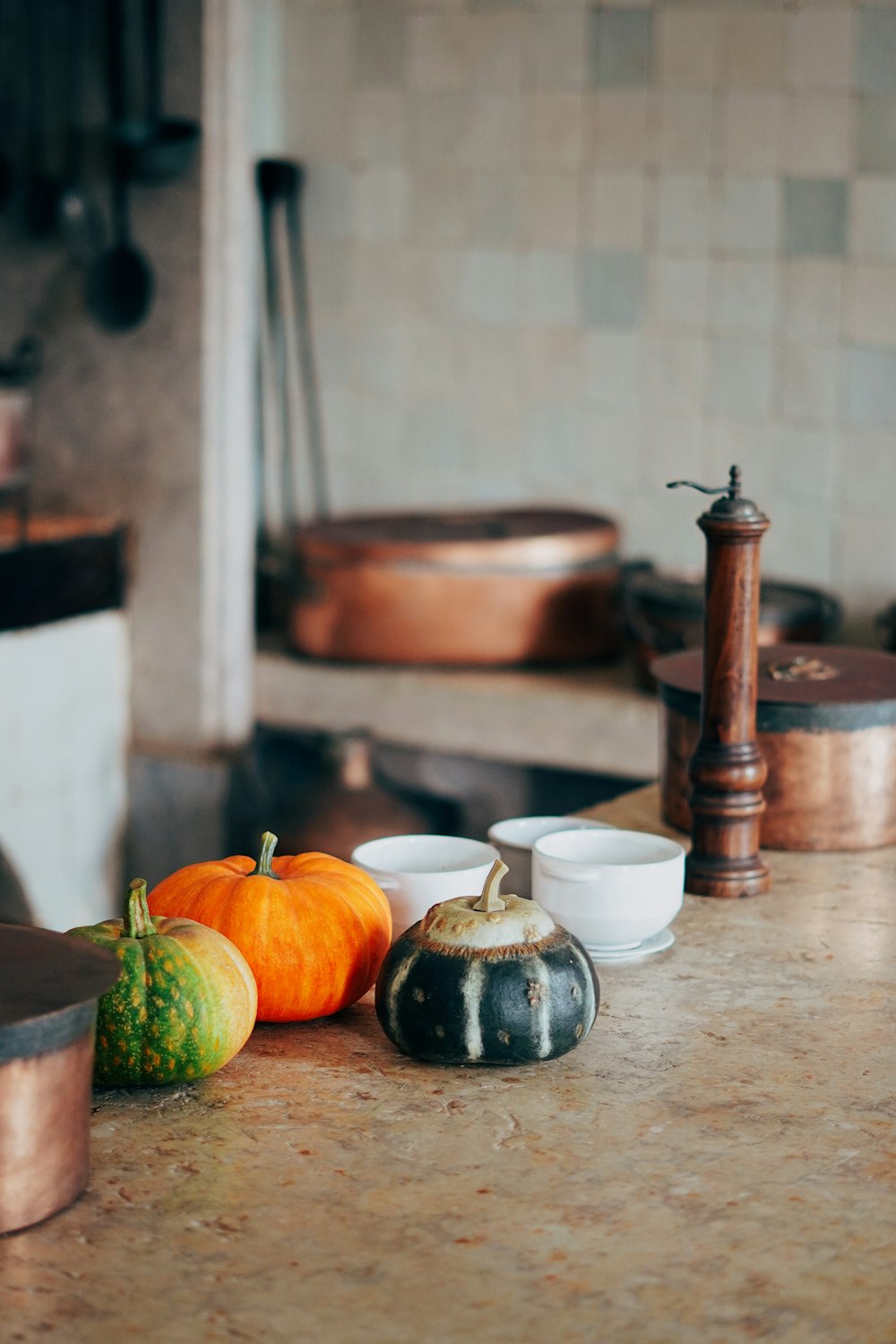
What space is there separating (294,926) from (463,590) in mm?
2323

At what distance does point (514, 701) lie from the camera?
3.59m

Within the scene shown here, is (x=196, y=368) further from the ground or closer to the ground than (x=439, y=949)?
further from the ground

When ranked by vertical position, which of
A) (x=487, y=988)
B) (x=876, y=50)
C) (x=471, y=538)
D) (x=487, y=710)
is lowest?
(x=487, y=710)

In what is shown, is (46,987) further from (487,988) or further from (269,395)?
(269,395)

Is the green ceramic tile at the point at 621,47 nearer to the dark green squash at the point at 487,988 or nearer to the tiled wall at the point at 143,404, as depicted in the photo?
the tiled wall at the point at 143,404

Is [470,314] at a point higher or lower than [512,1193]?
higher

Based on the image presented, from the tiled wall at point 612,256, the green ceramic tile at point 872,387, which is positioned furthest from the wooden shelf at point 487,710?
the green ceramic tile at point 872,387

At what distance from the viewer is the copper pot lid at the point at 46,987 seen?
1035 mm

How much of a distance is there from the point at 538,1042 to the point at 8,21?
131 inches

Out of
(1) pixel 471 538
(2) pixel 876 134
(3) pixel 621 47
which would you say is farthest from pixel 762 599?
(3) pixel 621 47

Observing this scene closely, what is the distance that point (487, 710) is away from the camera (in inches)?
142

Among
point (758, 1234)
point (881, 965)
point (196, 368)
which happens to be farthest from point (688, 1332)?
point (196, 368)

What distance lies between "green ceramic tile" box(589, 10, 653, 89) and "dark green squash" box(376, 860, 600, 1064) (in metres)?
2.84

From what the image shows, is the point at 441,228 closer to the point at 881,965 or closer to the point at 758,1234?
the point at 881,965
